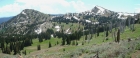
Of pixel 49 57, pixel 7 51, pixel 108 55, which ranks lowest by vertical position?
pixel 7 51

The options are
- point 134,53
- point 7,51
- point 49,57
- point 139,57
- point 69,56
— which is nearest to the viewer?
point 139,57

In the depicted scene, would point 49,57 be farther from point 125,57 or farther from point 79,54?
point 125,57

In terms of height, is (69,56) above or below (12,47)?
above

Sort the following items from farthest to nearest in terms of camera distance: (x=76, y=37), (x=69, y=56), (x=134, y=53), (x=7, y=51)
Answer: (x=76, y=37), (x=7, y=51), (x=69, y=56), (x=134, y=53)

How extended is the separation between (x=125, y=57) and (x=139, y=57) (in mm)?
2025

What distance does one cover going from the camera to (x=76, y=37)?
613 feet

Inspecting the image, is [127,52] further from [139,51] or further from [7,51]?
[7,51]

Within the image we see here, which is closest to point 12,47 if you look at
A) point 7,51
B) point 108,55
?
point 7,51

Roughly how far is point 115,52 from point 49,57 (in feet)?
63.0

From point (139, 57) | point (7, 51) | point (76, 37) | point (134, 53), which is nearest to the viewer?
point (139, 57)

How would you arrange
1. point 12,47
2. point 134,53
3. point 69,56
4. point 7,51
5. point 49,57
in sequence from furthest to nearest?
point 12,47, point 7,51, point 49,57, point 69,56, point 134,53

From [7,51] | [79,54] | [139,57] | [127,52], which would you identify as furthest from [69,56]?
[7,51]

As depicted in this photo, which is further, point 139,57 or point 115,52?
point 115,52

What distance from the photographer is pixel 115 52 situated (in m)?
29.0
